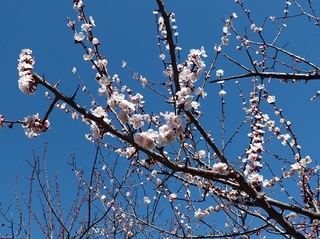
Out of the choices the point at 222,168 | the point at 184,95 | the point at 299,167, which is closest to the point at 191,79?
the point at 184,95

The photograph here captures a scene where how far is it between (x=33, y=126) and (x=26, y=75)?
0.34 meters

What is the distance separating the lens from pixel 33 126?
2428mm

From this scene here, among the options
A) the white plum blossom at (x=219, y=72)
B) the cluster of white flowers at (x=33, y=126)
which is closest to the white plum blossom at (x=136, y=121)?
the cluster of white flowers at (x=33, y=126)

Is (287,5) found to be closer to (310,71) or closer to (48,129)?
(310,71)

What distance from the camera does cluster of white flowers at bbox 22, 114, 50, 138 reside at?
7.95ft

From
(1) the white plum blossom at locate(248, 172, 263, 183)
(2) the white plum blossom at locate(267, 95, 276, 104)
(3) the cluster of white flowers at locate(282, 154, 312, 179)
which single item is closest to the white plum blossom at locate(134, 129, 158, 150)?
(1) the white plum blossom at locate(248, 172, 263, 183)

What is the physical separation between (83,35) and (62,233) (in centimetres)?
486

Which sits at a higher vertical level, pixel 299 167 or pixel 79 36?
pixel 79 36

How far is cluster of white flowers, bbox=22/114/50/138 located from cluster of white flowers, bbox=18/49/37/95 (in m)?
0.17

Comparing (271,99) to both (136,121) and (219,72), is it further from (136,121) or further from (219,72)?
(136,121)

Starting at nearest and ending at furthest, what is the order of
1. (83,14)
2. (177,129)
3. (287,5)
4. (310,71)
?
(177,129) < (83,14) < (310,71) < (287,5)

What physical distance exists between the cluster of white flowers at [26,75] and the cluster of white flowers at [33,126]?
6.7 inches

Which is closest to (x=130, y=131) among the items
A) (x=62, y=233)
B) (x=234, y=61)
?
(x=234, y=61)

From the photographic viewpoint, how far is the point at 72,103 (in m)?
2.21
